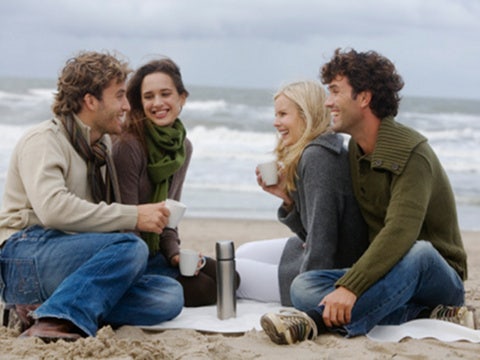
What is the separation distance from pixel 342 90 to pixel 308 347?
139cm

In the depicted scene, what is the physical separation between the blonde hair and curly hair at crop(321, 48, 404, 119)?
0.99 ft

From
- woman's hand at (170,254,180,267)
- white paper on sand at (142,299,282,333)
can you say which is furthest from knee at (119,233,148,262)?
woman's hand at (170,254,180,267)

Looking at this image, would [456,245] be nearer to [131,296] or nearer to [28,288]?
[131,296]

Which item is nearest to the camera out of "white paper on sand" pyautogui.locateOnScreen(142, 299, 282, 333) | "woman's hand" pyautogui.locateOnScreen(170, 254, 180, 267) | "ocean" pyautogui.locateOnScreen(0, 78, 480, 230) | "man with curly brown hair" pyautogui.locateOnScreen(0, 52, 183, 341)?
"man with curly brown hair" pyautogui.locateOnScreen(0, 52, 183, 341)

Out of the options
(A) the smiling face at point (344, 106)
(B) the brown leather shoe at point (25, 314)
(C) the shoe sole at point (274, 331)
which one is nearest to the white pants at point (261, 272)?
(C) the shoe sole at point (274, 331)

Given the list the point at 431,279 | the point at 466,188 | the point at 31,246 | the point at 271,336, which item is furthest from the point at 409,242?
the point at 466,188

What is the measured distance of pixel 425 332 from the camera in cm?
393

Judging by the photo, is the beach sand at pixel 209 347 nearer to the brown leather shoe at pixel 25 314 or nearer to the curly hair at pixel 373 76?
the brown leather shoe at pixel 25 314

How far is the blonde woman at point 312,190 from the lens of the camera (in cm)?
406

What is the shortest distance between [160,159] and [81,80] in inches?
30.2

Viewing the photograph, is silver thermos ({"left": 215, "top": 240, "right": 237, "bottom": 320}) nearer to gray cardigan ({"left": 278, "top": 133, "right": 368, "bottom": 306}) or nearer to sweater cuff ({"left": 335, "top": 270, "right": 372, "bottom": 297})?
gray cardigan ({"left": 278, "top": 133, "right": 368, "bottom": 306})

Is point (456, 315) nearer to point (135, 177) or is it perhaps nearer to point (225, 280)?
point (225, 280)

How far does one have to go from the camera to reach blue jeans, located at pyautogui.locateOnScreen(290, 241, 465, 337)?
3.77 m

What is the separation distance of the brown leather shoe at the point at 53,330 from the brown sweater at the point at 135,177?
3.40 ft
